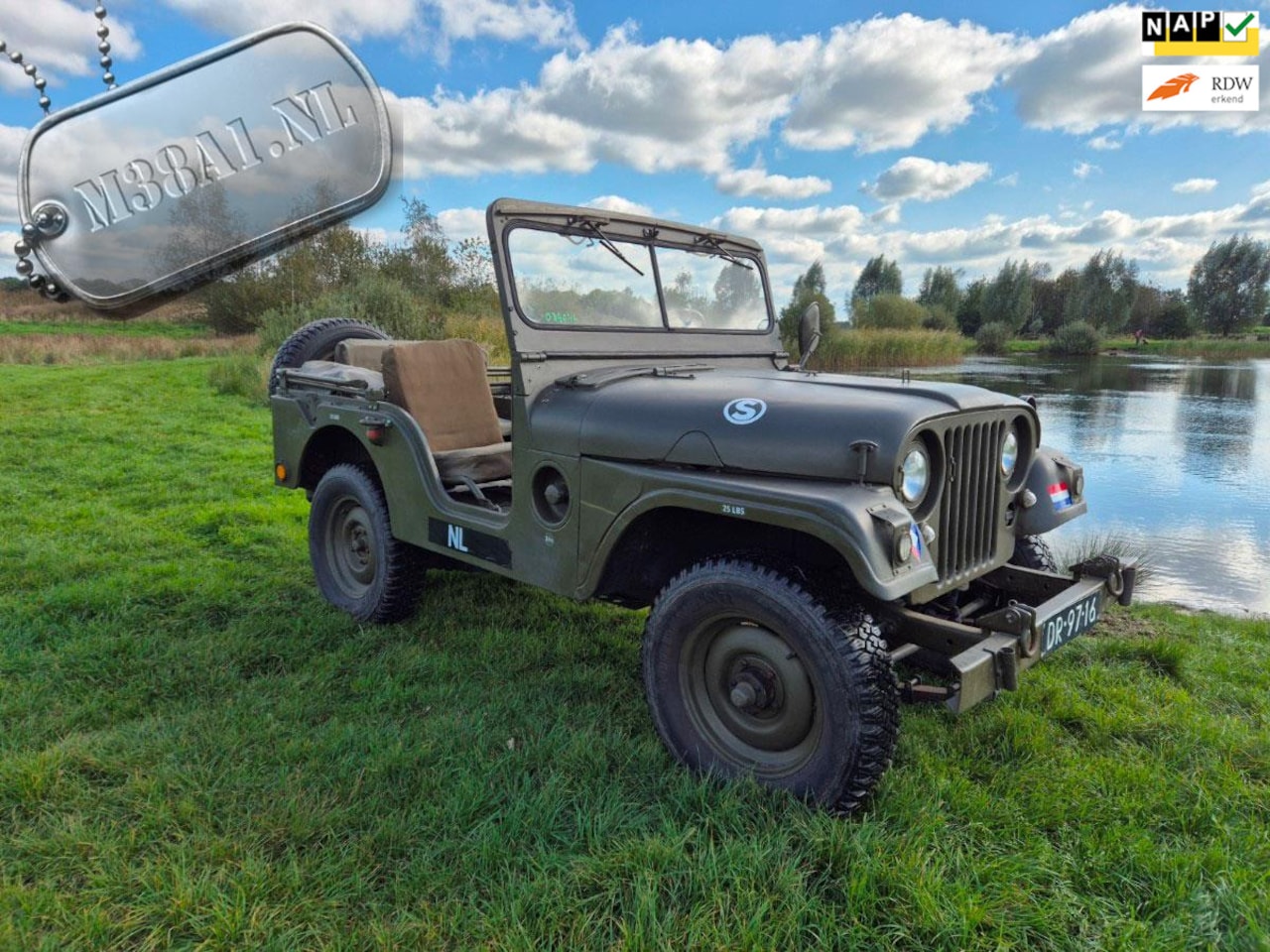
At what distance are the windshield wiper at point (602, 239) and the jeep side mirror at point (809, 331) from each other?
3.10ft

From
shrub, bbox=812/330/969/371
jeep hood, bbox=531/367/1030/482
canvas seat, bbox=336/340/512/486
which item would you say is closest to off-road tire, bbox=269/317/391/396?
canvas seat, bbox=336/340/512/486

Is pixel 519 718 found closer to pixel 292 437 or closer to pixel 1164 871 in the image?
pixel 1164 871

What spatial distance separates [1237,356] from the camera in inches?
1092

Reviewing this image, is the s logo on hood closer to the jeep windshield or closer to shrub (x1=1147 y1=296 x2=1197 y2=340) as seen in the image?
the jeep windshield

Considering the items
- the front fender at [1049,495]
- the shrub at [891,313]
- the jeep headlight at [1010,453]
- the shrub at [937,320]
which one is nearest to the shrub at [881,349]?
the shrub at [891,313]

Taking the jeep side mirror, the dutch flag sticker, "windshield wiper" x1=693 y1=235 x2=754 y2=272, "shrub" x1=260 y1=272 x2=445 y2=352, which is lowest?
the dutch flag sticker

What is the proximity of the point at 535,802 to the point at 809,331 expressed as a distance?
2708mm

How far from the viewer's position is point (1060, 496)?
11.1ft

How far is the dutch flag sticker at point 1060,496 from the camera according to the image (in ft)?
11.0

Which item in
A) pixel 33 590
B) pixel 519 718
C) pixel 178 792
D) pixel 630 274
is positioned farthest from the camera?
pixel 33 590

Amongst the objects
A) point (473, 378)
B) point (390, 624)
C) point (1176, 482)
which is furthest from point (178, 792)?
point (1176, 482)

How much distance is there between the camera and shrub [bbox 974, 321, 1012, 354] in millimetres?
30328

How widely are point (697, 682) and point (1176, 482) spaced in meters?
8.82

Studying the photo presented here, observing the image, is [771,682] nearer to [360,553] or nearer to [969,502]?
[969,502]
